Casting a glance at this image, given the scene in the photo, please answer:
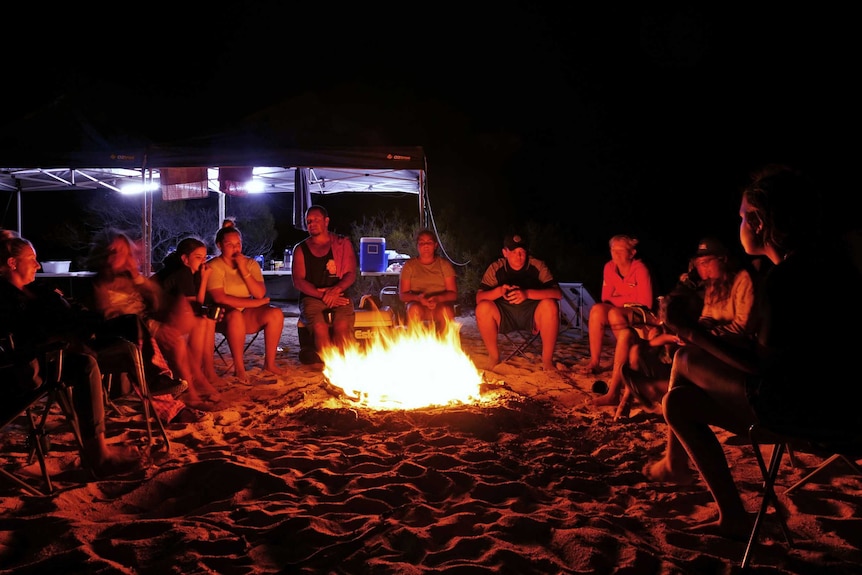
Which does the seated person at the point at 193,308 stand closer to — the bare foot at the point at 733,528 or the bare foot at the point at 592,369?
the bare foot at the point at 592,369

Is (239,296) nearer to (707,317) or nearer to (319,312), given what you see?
(319,312)

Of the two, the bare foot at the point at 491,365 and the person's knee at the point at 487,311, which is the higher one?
the person's knee at the point at 487,311

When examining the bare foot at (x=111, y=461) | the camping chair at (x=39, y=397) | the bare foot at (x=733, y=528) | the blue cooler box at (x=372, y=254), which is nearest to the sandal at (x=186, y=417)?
the bare foot at (x=111, y=461)

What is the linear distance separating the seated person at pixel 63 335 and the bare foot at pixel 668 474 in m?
2.64

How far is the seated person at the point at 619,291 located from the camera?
526 cm

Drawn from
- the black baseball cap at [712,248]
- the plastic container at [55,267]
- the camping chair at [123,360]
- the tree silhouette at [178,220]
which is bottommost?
the camping chair at [123,360]

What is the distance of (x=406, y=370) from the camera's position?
15.7 feet

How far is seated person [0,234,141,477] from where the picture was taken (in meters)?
2.88

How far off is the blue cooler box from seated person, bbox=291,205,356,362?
Result: 8.63 ft

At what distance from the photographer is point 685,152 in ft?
107

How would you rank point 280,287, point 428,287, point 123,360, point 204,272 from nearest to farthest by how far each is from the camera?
point 123,360 < point 204,272 < point 428,287 < point 280,287

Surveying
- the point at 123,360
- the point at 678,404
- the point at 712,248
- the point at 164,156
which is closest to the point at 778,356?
the point at 678,404

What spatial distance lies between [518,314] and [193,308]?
10.1 feet

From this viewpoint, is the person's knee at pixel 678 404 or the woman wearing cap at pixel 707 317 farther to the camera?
the woman wearing cap at pixel 707 317
